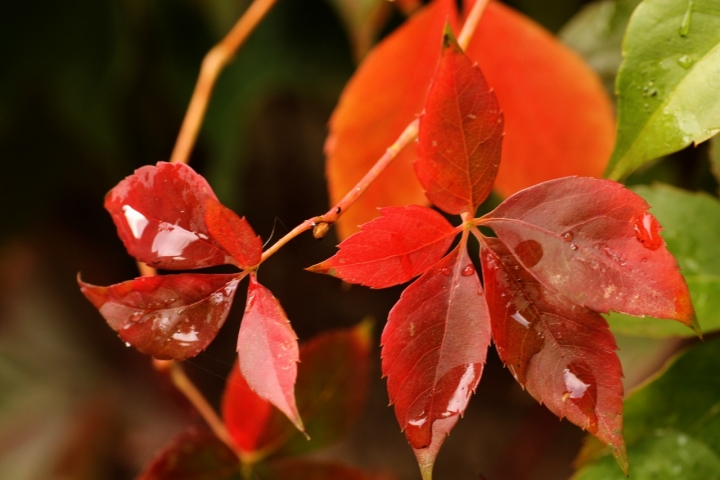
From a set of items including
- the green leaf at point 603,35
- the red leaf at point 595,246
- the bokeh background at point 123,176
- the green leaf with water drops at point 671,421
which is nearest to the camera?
the red leaf at point 595,246

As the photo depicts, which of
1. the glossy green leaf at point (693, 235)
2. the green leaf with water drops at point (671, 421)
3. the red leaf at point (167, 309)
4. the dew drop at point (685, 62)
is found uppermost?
the dew drop at point (685, 62)

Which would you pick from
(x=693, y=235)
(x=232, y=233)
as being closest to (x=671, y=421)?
(x=693, y=235)

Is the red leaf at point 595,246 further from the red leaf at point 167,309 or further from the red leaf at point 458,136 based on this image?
the red leaf at point 167,309

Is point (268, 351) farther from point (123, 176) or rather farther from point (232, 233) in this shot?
point (123, 176)

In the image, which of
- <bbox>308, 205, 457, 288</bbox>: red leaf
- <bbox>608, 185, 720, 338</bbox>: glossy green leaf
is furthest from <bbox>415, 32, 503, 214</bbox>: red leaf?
<bbox>608, 185, 720, 338</bbox>: glossy green leaf

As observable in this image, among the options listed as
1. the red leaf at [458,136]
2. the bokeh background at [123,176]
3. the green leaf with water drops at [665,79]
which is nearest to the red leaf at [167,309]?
the red leaf at [458,136]

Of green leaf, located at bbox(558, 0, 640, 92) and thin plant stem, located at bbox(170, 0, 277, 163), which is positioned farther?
green leaf, located at bbox(558, 0, 640, 92)

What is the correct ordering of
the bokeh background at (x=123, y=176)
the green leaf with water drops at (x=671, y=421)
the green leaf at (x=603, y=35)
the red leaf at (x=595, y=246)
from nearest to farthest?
1. the red leaf at (x=595, y=246)
2. the green leaf with water drops at (x=671, y=421)
3. the green leaf at (x=603, y=35)
4. the bokeh background at (x=123, y=176)

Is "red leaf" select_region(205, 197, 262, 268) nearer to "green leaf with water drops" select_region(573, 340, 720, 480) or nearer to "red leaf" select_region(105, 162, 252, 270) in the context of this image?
"red leaf" select_region(105, 162, 252, 270)
